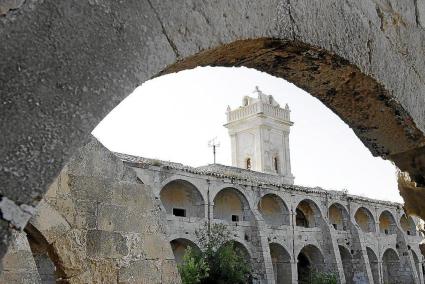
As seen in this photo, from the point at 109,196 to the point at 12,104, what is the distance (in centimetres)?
276

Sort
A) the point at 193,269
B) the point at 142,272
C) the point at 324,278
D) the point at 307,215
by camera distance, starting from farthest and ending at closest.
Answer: the point at 307,215 < the point at 324,278 < the point at 193,269 < the point at 142,272

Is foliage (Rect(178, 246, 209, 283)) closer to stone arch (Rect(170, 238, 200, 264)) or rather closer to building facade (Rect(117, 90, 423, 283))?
stone arch (Rect(170, 238, 200, 264))

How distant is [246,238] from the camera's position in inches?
867

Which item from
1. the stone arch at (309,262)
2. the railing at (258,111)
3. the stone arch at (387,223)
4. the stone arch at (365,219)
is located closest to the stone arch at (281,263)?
the stone arch at (309,262)

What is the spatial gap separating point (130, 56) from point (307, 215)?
26.5m

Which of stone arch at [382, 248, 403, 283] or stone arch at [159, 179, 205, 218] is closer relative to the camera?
stone arch at [159, 179, 205, 218]

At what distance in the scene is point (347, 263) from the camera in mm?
28281

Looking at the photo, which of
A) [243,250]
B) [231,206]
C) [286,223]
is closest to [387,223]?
[286,223]

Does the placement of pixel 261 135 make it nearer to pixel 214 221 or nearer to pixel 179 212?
pixel 214 221

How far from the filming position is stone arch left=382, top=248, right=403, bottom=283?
31203 mm

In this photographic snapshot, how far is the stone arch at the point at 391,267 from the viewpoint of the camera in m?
31.2

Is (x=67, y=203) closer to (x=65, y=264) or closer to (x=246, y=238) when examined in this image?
(x=65, y=264)

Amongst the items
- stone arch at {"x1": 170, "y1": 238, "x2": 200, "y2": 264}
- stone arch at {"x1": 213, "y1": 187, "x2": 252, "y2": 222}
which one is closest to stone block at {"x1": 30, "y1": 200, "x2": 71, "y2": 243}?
stone arch at {"x1": 170, "y1": 238, "x2": 200, "y2": 264}

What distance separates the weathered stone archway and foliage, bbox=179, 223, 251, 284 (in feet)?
49.5
